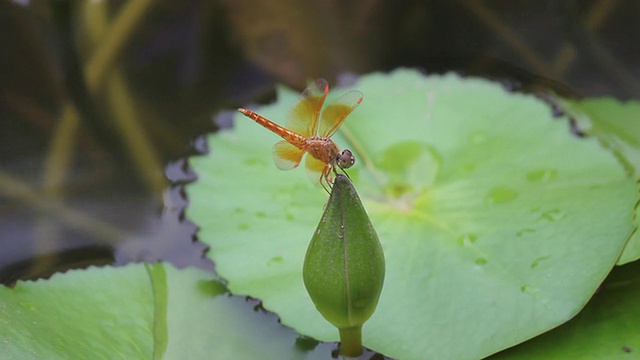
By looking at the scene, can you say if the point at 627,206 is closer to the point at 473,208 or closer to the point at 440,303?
the point at 473,208

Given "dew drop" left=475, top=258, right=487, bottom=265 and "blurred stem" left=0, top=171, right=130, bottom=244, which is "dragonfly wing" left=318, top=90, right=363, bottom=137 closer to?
"dew drop" left=475, top=258, right=487, bottom=265

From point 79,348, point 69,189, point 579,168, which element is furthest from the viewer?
point 69,189

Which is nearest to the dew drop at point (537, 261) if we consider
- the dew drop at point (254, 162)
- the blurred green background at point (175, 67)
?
the dew drop at point (254, 162)

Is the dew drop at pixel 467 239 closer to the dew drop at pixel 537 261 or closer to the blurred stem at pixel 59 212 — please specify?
the dew drop at pixel 537 261

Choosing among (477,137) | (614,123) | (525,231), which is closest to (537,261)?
(525,231)

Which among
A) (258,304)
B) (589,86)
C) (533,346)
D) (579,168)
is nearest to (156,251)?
(258,304)
